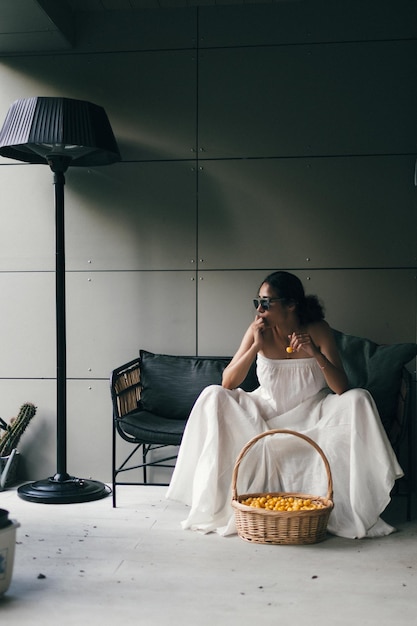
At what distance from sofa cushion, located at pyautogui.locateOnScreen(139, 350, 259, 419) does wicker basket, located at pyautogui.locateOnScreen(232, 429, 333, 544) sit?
1022 millimetres

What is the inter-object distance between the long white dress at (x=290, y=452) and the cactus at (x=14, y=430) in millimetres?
1401

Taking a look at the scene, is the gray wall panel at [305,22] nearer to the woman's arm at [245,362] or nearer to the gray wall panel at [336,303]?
the gray wall panel at [336,303]

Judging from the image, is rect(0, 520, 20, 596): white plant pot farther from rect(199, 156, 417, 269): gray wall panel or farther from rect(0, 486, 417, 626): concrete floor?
rect(199, 156, 417, 269): gray wall panel

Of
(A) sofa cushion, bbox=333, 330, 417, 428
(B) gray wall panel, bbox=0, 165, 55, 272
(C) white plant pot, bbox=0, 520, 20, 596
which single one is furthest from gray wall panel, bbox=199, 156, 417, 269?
(C) white plant pot, bbox=0, 520, 20, 596

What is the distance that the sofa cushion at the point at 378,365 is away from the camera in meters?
4.23

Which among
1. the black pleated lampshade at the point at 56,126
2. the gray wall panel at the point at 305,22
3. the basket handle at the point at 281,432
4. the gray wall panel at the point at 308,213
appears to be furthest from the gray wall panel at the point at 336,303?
the gray wall panel at the point at 305,22

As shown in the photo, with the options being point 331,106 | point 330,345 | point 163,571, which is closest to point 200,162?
point 331,106

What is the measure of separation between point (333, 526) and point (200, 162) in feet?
8.05

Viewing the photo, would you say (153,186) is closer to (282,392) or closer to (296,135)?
(296,135)

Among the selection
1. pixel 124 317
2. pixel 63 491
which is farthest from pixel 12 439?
pixel 124 317

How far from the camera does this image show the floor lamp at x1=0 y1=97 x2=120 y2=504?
4.20 metres

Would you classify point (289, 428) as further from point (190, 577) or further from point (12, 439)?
point (12, 439)

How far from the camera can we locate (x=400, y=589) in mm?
2979

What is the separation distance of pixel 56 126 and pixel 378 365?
226 centimetres
